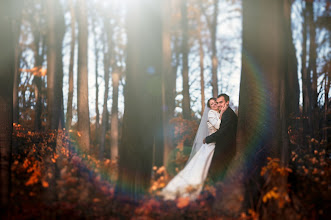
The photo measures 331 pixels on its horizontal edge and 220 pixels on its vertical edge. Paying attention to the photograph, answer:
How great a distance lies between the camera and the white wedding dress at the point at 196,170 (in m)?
6.54

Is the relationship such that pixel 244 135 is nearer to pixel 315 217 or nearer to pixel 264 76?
pixel 264 76

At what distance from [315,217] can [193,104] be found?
1433 centimetres

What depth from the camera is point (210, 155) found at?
7.36 metres

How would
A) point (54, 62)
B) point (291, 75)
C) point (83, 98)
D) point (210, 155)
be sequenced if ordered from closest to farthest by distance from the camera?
point (210, 155) → point (291, 75) → point (83, 98) → point (54, 62)

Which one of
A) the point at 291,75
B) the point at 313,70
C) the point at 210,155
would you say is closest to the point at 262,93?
the point at 210,155

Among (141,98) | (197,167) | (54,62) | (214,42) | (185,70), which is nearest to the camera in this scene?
(141,98)

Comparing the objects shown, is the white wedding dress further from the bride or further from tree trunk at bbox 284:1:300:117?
tree trunk at bbox 284:1:300:117

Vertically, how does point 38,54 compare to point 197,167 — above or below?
above

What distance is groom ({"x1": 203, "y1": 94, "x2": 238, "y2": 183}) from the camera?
23.6 feet

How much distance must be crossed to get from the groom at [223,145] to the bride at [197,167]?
141 millimetres

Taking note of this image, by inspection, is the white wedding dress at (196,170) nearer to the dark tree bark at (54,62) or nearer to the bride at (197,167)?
the bride at (197,167)

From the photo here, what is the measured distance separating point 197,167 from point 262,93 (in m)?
2.13

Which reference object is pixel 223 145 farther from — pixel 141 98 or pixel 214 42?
pixel 214 42

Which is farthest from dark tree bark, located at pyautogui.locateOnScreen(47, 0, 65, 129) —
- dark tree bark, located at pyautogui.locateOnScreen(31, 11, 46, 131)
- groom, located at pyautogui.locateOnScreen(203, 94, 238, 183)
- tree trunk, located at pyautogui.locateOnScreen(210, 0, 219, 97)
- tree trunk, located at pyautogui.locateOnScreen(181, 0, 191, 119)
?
tree trunk, located at pyautogui.locateOnScreen(210, 0, 219, 97)
